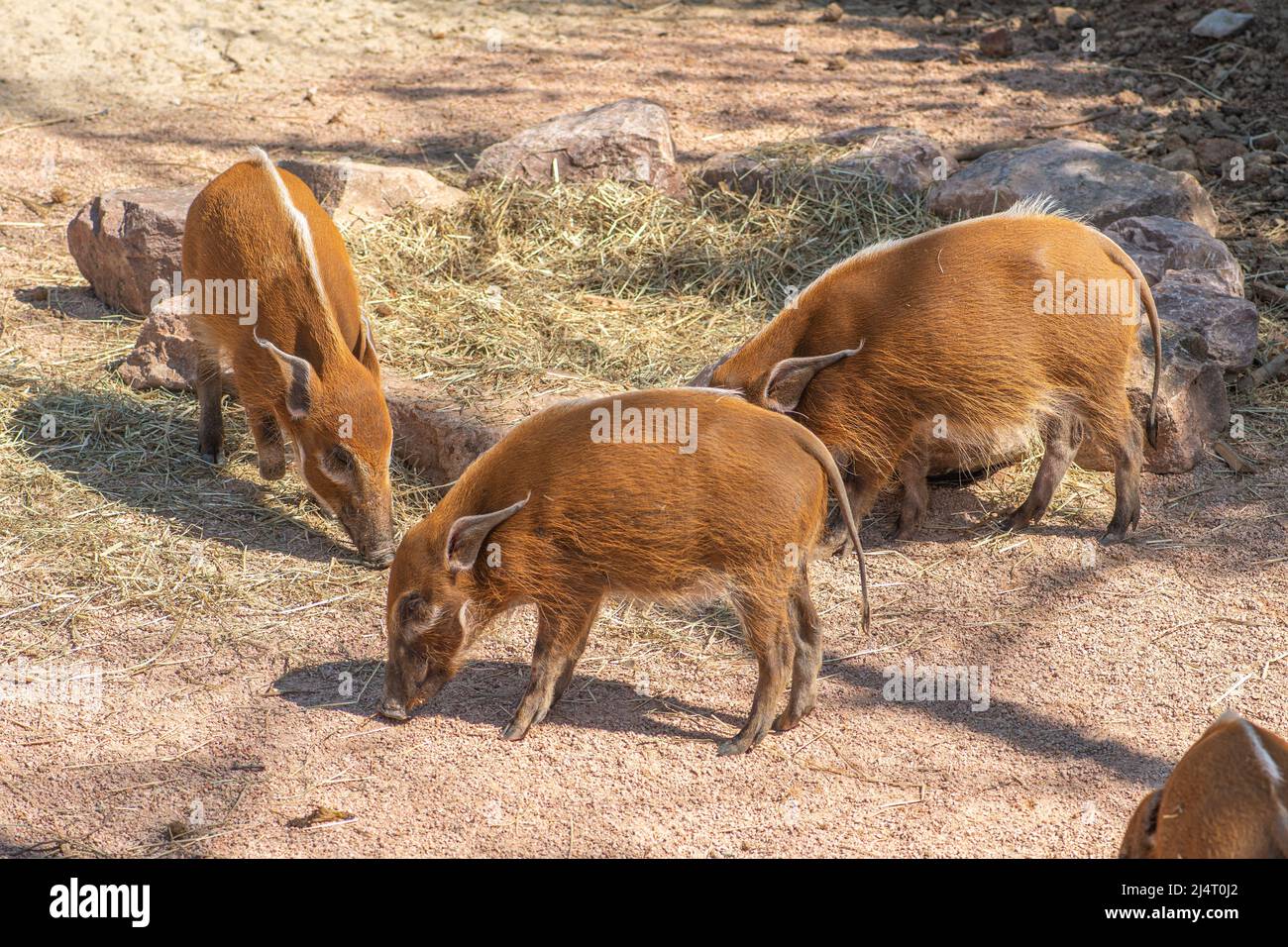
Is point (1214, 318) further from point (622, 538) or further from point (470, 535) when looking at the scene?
point (470, 535)

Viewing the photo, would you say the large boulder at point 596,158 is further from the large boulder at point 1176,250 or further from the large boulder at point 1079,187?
the large boulder at point 1176,250

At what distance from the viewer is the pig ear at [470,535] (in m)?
4.15

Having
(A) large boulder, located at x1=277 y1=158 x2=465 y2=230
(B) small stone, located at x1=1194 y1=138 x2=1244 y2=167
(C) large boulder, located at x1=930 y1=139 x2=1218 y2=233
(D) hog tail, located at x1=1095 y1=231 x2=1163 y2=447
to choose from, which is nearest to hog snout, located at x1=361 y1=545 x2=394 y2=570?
(A) large boulder, located at x1=277 y1=158 x2=465 y2=230

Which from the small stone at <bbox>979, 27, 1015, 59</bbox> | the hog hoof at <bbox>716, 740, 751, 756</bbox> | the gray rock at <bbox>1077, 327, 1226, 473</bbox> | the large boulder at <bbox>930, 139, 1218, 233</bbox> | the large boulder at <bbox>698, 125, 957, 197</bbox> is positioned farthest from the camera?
the small stone at <bbox>979, 27, 1015, 59</bbox>

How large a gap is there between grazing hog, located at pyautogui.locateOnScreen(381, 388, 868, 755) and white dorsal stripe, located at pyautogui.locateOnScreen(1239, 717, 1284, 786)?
4.66 ft

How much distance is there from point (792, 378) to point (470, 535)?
1551 millimetres

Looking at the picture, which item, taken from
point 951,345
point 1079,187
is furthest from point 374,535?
point 1079,187

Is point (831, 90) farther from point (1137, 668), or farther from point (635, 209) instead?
point (1137, 668)

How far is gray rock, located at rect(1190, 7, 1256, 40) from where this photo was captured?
A: 9.70 meters

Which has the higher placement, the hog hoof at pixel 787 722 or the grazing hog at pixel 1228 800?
the grazing hog at pixel 1228 800

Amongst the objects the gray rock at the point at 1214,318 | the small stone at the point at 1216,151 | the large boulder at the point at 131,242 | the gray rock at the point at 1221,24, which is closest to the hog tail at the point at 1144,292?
the gray rock at the point at 1214,318

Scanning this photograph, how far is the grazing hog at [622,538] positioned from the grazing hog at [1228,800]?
136cm

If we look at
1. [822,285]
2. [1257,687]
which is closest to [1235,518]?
[1257,687]

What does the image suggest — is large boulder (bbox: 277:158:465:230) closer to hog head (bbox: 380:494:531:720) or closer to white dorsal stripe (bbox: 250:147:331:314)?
white dorsal stripe (bbox: 250:147:331:314)
